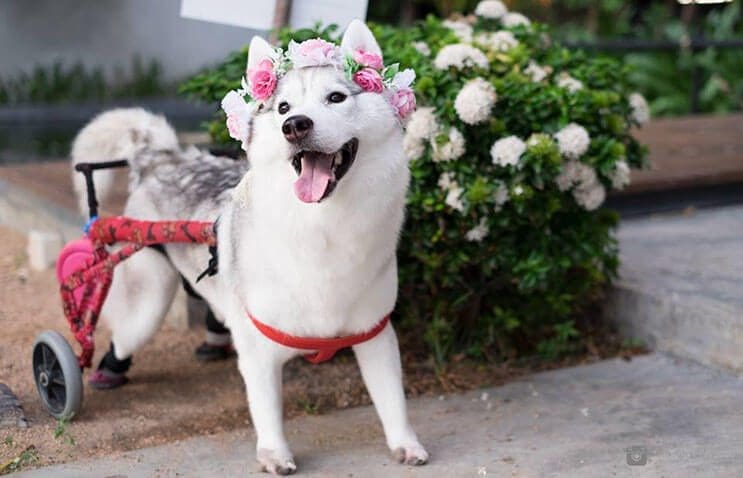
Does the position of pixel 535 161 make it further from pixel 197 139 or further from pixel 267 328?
pixel 197 139

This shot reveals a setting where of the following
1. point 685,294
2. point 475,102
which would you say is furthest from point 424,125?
point 685,294

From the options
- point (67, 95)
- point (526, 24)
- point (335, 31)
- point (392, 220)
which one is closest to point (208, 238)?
point (392, 220)

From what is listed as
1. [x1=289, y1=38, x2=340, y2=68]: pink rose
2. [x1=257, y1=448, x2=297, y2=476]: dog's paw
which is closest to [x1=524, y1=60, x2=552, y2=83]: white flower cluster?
[x1=289, y1=38, x2=340, y2=68]: pink rose

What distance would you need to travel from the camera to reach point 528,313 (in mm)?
5027

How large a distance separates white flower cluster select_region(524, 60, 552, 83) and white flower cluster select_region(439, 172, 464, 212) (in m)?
0.62

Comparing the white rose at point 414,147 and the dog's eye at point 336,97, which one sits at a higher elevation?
the dog's eye at point 336,97

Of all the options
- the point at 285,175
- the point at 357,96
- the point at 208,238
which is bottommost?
the point at 208,238

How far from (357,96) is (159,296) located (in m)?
1.49

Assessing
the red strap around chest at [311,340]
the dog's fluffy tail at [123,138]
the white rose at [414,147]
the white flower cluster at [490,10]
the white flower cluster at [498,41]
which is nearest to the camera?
the red strap around chest at [311,340]

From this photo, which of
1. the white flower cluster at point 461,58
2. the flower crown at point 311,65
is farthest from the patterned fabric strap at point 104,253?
the white flower cluster at point 461,58

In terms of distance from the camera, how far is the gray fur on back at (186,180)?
13.9 feet

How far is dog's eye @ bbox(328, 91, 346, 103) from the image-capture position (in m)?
3.33

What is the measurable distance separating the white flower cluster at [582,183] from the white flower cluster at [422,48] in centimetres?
89

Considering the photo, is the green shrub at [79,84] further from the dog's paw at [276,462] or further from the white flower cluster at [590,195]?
the dog's paw at [276,462]
